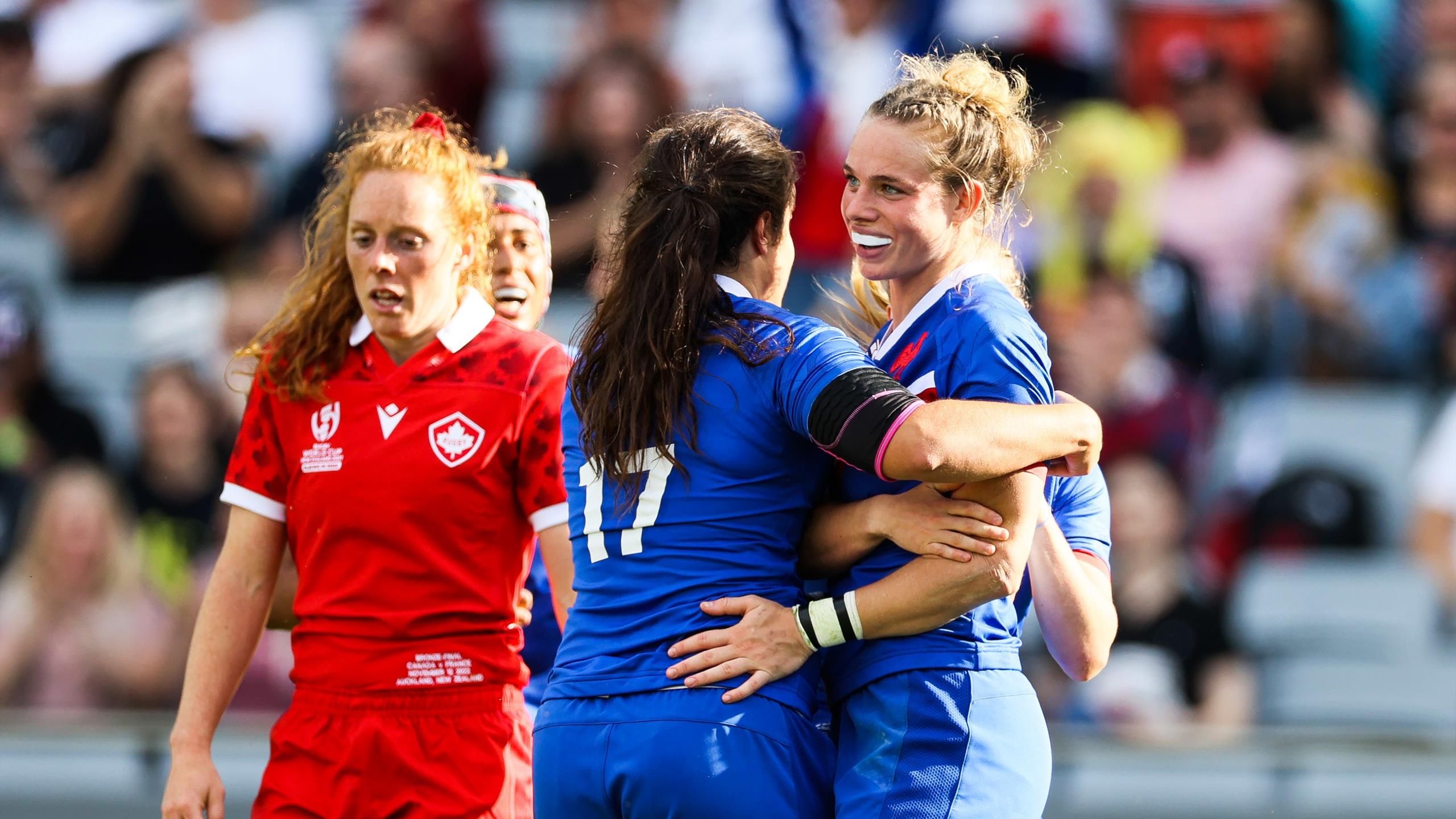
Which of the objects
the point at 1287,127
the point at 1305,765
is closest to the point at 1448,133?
the point at 1287,127

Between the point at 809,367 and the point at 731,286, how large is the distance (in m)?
0.28

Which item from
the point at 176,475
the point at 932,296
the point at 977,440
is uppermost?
the point at 932,296

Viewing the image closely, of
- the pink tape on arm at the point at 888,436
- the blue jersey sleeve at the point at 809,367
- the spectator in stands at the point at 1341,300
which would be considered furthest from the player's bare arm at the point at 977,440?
the spectator in stands at the point at 1341,300

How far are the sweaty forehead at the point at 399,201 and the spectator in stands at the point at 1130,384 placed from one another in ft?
15.6

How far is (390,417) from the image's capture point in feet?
10.8

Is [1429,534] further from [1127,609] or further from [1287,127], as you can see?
[1287,127]

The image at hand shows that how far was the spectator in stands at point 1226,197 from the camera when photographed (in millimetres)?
7996

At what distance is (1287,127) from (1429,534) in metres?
2.19

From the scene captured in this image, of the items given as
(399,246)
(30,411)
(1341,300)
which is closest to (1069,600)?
(399,246)

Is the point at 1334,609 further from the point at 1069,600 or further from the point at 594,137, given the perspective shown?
the point at 1069,600

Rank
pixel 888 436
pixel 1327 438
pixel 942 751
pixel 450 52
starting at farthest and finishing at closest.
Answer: pixel 450 52 < pixel 1327 438 < pixel 942 751 < pixel 888 436

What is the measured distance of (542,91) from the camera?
356 inches

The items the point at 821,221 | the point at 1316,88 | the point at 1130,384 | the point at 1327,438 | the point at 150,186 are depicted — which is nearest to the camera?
the point at 1130,384

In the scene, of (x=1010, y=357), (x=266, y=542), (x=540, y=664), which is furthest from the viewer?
(x=540, y=664)
